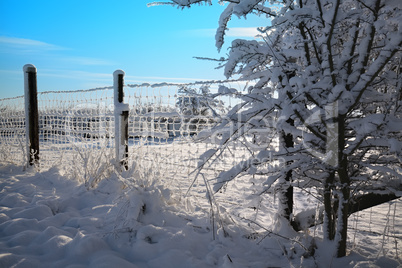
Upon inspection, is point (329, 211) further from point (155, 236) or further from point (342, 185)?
point (155, 236)

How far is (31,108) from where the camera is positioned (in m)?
5.18

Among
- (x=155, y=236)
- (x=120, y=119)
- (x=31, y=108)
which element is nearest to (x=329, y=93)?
(x=155, y=236)

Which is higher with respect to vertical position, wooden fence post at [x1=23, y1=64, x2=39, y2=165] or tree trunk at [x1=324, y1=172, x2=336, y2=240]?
wooden fence post at [x1=23, y1=64, x2=39, y2=165]

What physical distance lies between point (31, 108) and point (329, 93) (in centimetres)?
529

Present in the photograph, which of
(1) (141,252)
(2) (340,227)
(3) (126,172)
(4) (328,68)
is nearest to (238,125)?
(4) (328,68)

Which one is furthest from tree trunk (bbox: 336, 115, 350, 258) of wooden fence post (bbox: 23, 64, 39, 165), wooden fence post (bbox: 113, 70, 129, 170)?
wooden fence post (bbox: 23, 64, 39, 165)

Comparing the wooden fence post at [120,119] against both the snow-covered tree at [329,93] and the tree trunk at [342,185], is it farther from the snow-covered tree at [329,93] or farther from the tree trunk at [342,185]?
the tree trunk at [342,185]

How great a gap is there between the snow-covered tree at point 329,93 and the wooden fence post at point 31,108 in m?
4.43

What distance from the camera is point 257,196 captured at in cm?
219

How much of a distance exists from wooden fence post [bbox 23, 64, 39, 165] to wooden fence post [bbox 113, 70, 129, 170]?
216 centimetres

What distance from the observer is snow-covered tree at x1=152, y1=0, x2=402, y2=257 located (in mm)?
1625

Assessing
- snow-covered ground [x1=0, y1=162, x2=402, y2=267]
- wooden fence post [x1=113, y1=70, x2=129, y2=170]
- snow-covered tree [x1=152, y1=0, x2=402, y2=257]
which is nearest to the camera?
snow-covered tree [x1=152, y1=0, x2=402, y2=257]

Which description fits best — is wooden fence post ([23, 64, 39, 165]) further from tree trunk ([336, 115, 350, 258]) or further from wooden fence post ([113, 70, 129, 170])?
tree trunk ([336, 115, 350, 258])

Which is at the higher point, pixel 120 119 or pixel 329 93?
pixel 329 93
